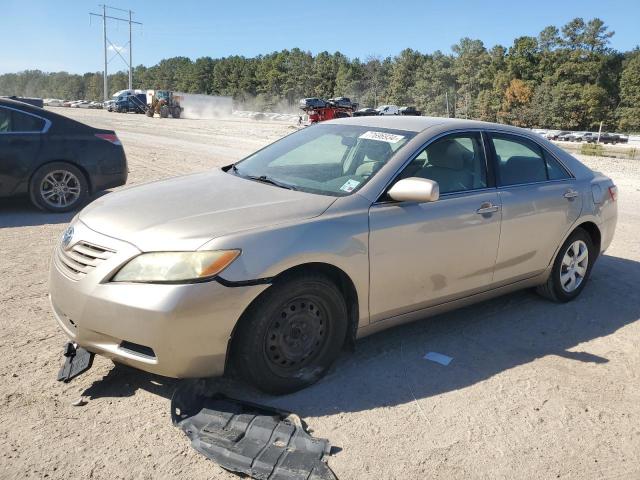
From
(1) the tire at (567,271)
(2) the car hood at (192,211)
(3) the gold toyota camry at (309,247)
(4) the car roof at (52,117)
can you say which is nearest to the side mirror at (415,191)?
(3) the gold toyota camry at (309,247)

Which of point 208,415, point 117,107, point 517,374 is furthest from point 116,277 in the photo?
point 117,107

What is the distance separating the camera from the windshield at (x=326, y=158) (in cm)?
386

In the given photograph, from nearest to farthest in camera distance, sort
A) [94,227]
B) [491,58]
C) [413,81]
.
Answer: [94,227] < [491,58] < [413,81]

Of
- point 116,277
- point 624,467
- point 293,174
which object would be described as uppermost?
point 293,174

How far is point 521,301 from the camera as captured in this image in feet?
16.9

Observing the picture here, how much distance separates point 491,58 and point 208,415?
87.9 meters

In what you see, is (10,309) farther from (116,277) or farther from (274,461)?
(274,461)

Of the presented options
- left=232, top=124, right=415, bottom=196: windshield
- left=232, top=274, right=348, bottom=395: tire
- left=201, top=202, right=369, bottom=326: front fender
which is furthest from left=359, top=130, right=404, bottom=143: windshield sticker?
left=232, top=274, right=348, bottom=395: tire

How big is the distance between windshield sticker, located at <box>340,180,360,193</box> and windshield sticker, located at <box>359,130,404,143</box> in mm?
518

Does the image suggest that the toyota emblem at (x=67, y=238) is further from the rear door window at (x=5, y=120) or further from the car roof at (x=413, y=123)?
the rear door window at (x=5, y=120)

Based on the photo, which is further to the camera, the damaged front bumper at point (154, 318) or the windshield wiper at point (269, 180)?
the windshield wiper at point (269, 180)

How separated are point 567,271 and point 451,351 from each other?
66.2 inches

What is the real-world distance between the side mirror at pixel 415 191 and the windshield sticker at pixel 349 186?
231mm

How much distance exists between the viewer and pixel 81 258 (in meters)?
3.24
